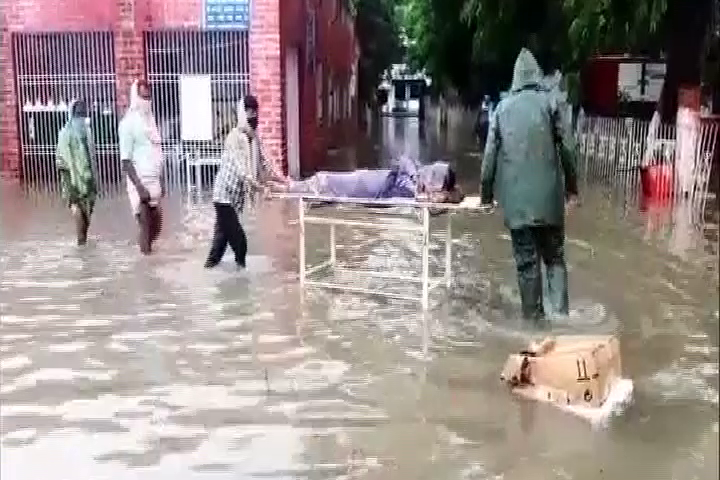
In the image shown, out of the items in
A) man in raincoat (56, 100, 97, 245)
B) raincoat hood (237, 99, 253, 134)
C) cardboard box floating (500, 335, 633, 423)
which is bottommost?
cardboard box floating (500, 335, 633, 423)

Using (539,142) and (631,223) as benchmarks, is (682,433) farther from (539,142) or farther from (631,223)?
(631,223)

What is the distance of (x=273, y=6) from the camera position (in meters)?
16.9

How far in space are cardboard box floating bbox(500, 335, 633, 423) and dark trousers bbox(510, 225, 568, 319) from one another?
1487 mm

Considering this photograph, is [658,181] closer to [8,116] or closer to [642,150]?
[642,150]

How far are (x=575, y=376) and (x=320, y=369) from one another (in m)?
1.67

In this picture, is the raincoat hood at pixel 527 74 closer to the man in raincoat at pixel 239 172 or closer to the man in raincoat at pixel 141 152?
the man in raincoat at pixel 239 172

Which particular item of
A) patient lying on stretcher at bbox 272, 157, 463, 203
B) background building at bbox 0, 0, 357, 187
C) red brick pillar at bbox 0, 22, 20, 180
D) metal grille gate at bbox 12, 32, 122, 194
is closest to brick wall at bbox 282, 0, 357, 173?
background building at bbox 0, 0, 357, 187

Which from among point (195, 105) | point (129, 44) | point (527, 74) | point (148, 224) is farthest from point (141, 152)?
point (129, 44)

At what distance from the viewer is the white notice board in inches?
683

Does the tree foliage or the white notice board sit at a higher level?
the tree foliage

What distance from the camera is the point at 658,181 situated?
611 inches

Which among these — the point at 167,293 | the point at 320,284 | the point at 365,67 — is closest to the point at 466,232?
the point at 320,284

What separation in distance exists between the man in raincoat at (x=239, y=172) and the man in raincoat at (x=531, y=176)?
219cm

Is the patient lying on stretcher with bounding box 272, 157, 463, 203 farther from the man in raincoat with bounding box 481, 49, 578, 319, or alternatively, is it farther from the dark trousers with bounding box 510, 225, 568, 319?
the dark trousers with bounding box 510, 225, 568, 319
